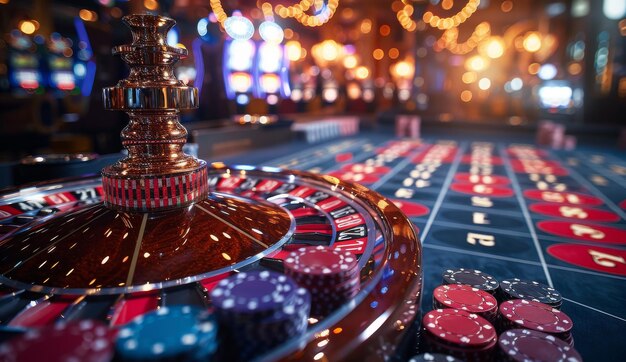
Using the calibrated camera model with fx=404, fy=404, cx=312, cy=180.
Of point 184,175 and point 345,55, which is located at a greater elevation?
point 345,55

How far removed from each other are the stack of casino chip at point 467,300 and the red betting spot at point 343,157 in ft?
14.8

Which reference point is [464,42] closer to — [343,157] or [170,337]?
[343,157]

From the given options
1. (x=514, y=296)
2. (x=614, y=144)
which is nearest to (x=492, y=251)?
(x=514, y=296)

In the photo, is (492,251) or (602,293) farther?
(492,251)

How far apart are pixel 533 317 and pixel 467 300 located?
18 centimetres

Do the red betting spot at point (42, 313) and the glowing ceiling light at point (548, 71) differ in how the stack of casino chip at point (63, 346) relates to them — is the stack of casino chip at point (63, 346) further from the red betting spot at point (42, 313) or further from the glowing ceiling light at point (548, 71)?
the glowing ceiling light at point (548, 71)

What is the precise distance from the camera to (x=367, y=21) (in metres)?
19.0

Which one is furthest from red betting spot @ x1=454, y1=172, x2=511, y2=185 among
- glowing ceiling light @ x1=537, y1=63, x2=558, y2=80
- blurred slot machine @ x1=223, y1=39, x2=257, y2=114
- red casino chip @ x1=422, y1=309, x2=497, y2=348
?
glowing ceiling light @ x1=537, y1=63, x2=558, y2=80

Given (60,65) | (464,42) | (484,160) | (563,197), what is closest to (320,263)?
(563,197)

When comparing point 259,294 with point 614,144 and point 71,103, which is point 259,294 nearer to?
point 614,144

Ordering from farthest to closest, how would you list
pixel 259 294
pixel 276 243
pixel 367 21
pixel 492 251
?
pixel 367 21
pixel 492 251
pixel 276 243
pixel 259 294

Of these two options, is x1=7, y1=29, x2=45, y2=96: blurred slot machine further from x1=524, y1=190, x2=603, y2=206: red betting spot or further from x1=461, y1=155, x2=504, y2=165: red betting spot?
x1=524, y1=190, x2=603, y2=206: red betting spot

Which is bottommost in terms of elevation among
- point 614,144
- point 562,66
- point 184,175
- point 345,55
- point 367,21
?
point 614,144

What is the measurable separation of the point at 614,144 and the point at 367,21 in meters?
12.8
